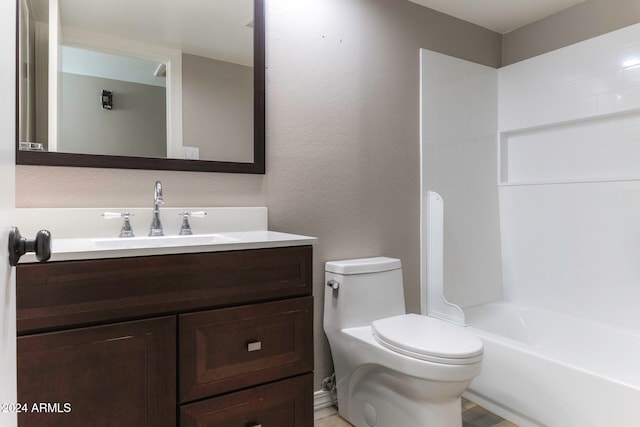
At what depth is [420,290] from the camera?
237 cm

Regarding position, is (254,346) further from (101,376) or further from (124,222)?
(124,222)

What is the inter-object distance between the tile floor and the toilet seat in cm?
54

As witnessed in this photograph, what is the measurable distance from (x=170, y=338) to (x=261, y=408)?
405 mm

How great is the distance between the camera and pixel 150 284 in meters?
1.12

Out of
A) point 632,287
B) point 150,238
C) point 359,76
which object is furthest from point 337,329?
point 632,287

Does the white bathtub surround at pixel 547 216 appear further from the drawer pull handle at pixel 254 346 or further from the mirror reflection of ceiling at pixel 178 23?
the drawer pull handle at pixel 254 346

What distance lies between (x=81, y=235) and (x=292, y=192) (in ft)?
2.95

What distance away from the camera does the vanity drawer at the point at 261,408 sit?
1.20 meters

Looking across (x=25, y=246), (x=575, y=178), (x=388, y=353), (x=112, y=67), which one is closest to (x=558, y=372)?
(x=388, y=353)

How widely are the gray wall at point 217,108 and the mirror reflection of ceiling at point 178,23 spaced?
6 centimetres

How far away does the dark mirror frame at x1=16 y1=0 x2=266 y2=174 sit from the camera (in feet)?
4.62

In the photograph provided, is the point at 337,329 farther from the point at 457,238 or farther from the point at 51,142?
the point at 51,142

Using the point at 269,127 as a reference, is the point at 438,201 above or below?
below

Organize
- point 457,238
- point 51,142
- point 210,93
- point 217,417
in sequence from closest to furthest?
point 217,417
point 51,142
point 210,93
point 457,238
